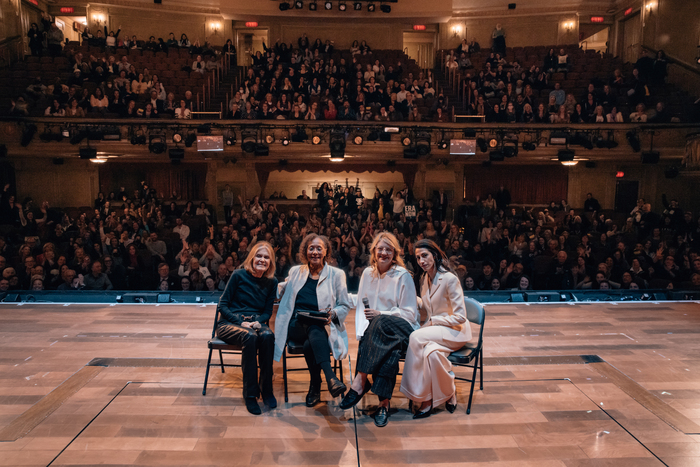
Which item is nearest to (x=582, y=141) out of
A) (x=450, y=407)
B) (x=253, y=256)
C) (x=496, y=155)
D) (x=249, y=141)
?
(x=496, y=155)

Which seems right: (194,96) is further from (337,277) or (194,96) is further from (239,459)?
(239,459)

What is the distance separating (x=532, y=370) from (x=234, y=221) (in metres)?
5.94

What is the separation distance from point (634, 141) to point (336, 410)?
358 inches

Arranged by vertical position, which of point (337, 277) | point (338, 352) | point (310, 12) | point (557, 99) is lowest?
point (338, 352)

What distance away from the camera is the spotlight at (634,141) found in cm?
949

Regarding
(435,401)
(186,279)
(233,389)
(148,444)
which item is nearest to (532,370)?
(435,401)

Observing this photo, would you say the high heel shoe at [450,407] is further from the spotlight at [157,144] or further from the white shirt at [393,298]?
the spotlight at [157,144]

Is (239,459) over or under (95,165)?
under

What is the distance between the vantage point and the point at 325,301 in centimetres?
321

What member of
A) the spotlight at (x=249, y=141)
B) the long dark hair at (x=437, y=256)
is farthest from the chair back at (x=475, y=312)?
the spotlight at (x=249, y=141)

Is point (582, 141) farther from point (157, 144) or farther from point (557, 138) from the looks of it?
point (157, 144)

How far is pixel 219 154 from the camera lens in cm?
1038

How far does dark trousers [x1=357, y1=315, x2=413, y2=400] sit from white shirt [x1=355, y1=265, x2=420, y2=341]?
0.11 meters

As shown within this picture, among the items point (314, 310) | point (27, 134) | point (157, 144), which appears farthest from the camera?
point (157, 144)
